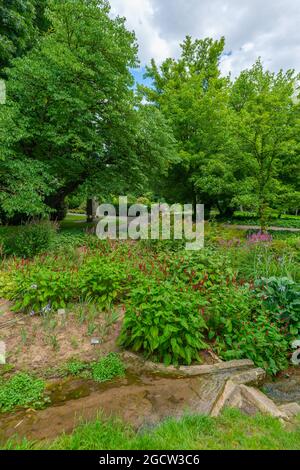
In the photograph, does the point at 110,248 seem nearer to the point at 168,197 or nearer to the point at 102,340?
the point at 102,340

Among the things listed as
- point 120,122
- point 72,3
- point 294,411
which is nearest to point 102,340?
point 294,411

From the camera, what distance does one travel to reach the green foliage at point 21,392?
79.6 inches

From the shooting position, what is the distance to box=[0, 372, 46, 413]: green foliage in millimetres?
2021

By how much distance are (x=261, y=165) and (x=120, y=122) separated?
18.4 ft

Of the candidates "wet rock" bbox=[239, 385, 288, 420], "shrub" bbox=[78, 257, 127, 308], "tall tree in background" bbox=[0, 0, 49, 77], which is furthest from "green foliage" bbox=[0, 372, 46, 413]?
"tall tree in background" bbox=[0, 0, 49, 77]

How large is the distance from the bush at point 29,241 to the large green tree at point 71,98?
61cm

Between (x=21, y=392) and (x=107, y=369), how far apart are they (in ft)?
2.54

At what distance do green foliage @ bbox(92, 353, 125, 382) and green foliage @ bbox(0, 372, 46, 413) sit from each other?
1.62ft

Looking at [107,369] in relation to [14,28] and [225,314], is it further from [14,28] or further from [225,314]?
[14,28]

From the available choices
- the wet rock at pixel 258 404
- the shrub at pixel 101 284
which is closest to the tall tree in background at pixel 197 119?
the shrub at pixel 101 284

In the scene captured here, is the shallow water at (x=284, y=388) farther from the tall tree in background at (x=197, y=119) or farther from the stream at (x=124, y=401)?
the tall tree in background at (x=197, y=119)

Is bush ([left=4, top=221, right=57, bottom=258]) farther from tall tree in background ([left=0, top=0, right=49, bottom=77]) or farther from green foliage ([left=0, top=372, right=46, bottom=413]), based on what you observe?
tall tree in background ([left=0, top=0, right=49, bottom=77])

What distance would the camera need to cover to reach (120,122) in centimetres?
673

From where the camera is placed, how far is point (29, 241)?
550 cm
